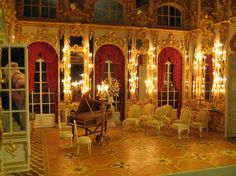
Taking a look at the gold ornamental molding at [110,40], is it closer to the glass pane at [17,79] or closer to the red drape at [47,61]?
the red drape at [47,61]

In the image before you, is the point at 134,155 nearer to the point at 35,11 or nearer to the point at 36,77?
the point at 36,77

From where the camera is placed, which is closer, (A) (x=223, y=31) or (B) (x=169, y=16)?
(A) (x=223, y=31)

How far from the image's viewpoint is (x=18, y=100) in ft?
18.2

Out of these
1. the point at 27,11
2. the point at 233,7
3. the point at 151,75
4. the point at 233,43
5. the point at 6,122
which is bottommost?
the point at 6,122

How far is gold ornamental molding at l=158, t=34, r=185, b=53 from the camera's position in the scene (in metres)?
11.1

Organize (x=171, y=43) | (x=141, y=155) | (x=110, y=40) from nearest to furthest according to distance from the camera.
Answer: (x=141, y=155) < (x=110, y=40) < (x=171, y=43)

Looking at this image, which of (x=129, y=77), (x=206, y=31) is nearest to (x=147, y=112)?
(x=129, y=77)

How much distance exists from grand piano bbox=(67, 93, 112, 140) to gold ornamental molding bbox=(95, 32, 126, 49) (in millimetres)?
2953

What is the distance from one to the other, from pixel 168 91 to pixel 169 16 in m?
3.04

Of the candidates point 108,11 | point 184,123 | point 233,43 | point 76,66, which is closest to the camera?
point 233,43

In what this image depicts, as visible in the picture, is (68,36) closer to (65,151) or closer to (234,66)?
(65,151)

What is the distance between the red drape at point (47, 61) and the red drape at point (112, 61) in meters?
1.52

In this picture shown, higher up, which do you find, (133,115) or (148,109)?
(148,109)

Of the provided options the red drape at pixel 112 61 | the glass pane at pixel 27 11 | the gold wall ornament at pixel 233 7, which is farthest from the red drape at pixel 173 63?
the glass pane at pixel 27 11
